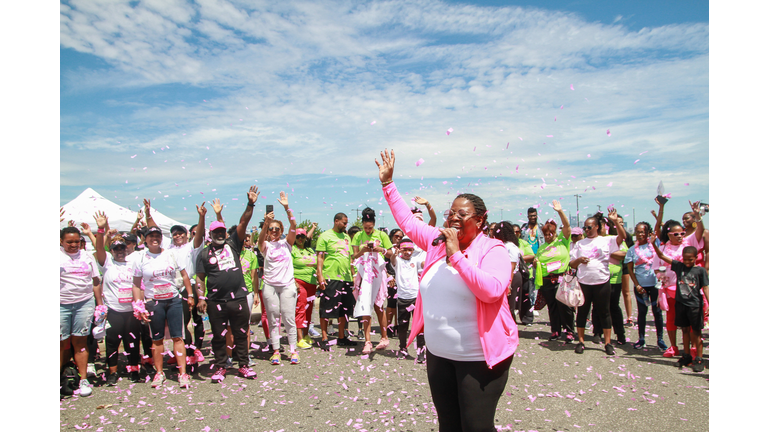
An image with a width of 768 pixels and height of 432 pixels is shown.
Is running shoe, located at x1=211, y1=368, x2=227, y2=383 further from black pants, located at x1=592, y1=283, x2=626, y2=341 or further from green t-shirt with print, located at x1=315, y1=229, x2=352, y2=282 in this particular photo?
Result: black pants, located at x1=592, y1=283, x2=626, y2=341

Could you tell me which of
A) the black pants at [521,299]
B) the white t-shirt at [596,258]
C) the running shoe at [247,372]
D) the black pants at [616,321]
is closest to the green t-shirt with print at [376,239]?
the black pants at [521,299]

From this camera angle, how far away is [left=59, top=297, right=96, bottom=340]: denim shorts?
5.12m

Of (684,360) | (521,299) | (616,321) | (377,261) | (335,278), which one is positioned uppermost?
(377,261)

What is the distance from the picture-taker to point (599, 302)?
6602mm

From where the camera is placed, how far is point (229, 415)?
4.43 meters

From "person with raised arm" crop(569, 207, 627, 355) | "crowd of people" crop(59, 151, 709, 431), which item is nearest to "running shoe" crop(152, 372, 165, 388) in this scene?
"crowd of people" crop(59, 151, 709, 431)

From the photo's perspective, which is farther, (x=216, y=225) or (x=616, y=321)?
(x=616, y=321)

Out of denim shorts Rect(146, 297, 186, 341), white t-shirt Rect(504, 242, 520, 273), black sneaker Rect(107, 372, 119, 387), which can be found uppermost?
white t-shirt Rect(504, 242, 520, 273)

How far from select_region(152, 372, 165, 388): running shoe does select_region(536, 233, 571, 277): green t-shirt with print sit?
19.5 feet

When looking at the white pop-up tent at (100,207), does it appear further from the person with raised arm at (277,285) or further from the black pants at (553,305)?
the black pants at (553,305)

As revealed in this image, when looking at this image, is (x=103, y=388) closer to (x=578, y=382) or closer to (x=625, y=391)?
(x=578, y=382)

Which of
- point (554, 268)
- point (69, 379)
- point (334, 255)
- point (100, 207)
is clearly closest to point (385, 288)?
point (334, 255)

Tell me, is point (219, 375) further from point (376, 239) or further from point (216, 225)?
point (376, 239)

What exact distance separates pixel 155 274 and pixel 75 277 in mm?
864
